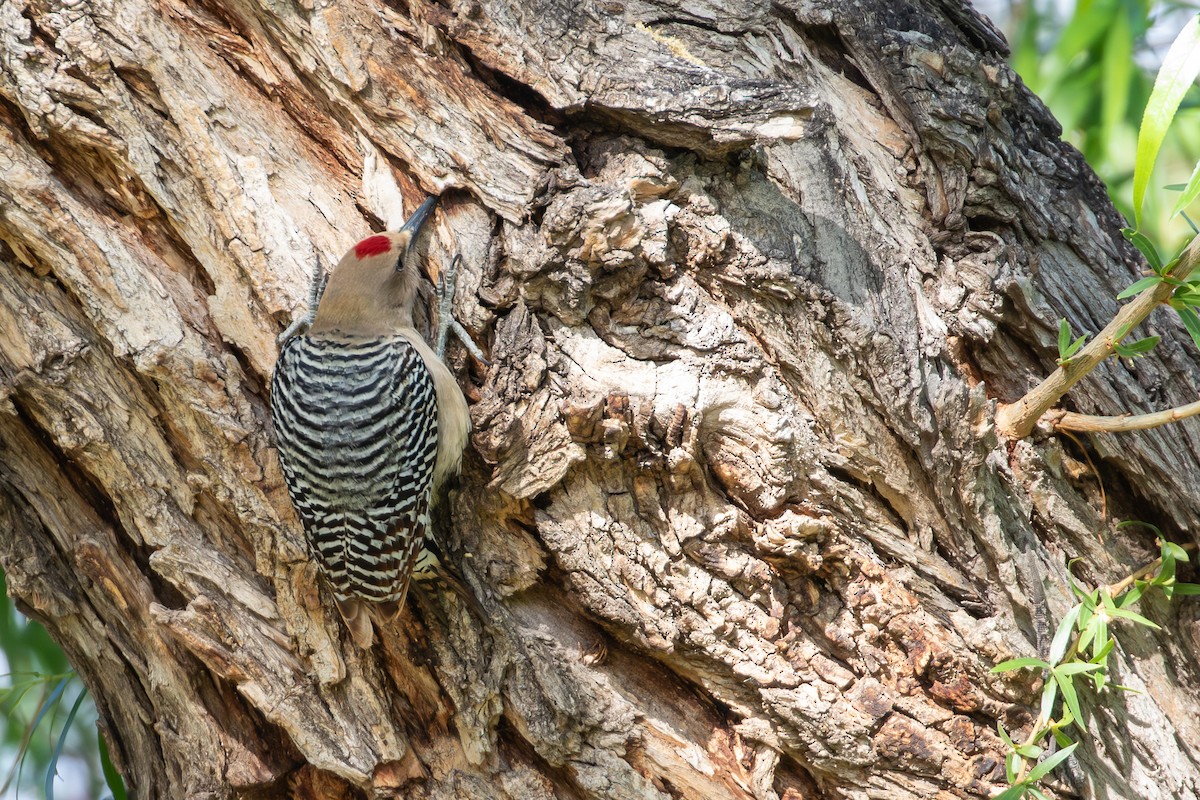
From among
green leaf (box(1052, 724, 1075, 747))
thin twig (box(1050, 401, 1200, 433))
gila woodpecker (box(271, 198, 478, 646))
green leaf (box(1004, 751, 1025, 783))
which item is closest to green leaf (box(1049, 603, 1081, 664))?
green leaf (box(1052, 724, 1075, 747))

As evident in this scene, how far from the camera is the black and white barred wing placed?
2.46m

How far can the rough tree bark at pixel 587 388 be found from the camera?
2.40 m

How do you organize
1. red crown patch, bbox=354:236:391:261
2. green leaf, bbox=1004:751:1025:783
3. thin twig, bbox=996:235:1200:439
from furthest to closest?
red crown patch, bbox=354:236:391:261
green leaf, bbox=1004:751:1025:783
thin twig, bbox=996:235:1200:439

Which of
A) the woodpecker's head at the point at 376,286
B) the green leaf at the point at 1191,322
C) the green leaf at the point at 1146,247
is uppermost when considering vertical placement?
the green leaf at the point at 1146,247

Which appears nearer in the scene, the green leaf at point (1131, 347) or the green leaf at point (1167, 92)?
the green leaf at point (1167, 92)

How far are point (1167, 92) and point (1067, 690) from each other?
1.35 meters

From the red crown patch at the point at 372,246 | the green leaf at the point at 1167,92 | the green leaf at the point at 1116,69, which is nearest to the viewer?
the green leaf at the point at 1167,92

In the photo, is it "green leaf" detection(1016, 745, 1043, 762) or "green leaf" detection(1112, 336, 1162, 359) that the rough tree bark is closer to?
"green leaf" detection(1016, 745, 1043, 762)

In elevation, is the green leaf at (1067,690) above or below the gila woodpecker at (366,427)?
above

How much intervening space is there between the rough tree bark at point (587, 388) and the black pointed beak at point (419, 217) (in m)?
0.06

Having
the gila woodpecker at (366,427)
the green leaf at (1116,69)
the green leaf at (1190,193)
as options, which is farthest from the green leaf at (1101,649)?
the green leaf at (1116,69)

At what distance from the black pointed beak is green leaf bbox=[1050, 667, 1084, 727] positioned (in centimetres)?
192

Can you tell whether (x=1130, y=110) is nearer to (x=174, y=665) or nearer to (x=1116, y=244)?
(x=1116, y=244)

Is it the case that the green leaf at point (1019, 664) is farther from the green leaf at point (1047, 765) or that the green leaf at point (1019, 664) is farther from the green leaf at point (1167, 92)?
the green leaf at point (1167, 92)
